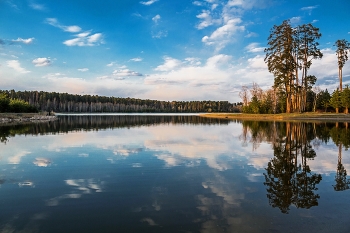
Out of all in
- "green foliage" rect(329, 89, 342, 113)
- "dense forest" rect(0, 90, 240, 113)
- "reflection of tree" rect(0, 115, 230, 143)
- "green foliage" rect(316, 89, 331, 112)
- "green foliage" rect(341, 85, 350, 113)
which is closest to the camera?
"reflection of tree" rect(0, 115, 230, 143)

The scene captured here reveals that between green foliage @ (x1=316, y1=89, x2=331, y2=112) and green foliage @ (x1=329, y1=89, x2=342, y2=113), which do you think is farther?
green foliage @ (x1=316, y1=89, x2=331, y2=112)

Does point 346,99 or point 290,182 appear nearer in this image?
point 290,182

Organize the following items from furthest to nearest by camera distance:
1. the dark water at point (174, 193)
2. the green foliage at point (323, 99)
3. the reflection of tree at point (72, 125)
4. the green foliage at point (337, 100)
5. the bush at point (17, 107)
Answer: the green foliage at point (323, 99)
the green foliage at point (337, 100)
the bush at point (17, 107)
the reflection of tree at point (72, 125)
the dark water at point (174, 193)

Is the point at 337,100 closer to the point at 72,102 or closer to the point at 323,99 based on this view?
the point at 323,99

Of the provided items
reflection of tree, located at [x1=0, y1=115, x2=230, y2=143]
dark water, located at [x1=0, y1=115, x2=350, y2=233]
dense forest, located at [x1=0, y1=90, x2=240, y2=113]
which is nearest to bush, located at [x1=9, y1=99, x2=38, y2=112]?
reflection of tree, located at [x1=0, y1=115, x2=230, y2=143]

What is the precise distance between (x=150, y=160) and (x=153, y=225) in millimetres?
6343

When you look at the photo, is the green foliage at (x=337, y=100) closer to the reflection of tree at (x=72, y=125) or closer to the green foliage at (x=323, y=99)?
the green foliage at (x=323, y=99)

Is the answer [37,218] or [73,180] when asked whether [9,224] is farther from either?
[73,180]

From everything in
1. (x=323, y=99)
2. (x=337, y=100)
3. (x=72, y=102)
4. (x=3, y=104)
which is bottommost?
(x=3, y=104)

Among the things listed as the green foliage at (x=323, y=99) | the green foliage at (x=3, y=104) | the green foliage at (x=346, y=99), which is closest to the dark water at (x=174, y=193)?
the green foliage at (x=3, y=104)

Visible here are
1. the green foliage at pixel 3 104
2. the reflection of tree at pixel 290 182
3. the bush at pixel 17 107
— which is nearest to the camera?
the reflection of tree at pixel 290 182

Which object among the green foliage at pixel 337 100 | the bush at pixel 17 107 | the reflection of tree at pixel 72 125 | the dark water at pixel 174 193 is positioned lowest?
the dark water at pixel 174 193

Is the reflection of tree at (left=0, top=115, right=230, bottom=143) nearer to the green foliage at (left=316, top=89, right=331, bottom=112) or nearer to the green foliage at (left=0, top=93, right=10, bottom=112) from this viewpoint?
the green foliage at (left=0, top=93, right=10, bottom=112)

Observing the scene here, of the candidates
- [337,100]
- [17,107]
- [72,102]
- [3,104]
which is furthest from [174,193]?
[72,102]
